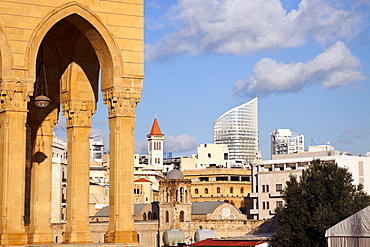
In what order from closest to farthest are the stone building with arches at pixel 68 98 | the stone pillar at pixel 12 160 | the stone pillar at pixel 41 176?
the stone pillar at pixel 12 160
the stone building with arches at pixel 68 98
the stone pillar at pixel 41 176

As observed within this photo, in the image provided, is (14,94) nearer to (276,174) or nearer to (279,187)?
(279,187)

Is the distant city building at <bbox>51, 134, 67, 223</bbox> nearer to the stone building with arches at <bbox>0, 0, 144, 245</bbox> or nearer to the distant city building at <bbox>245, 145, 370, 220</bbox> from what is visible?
the distant city building at <bbox>245, 145, 370, 220</bbox>

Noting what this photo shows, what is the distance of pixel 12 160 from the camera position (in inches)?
931

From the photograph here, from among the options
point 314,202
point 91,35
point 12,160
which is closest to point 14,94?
point 12,160

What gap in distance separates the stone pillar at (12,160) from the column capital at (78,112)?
12.0 ft

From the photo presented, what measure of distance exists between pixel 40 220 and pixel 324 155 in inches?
3798

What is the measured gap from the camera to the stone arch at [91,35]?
24.5 metres

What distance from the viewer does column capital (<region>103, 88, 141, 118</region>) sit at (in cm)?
2559

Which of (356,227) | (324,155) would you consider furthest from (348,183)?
(324,155)

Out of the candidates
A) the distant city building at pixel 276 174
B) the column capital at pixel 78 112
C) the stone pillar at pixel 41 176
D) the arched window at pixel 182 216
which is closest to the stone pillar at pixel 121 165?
the column capital at pixel 78 112

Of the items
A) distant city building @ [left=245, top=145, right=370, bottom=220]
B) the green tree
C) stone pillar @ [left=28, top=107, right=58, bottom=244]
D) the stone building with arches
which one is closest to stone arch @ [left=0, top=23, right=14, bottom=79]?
the stone building with arches

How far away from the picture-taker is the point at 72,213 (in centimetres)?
2702

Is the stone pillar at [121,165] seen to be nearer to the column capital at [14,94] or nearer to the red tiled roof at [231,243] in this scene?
the column capital at [14,94]

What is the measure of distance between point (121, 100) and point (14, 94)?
353cm
